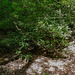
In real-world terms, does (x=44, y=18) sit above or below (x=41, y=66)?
above

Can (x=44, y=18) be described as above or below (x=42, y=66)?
above

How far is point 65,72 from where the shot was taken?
2.74 metres

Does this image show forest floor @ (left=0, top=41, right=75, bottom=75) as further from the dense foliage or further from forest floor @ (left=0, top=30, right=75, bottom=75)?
the dense foliage

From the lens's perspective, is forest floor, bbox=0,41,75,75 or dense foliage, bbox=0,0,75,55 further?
dense foliage, bbox=0,0,75,55

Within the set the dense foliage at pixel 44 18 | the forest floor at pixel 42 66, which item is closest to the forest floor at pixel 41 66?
the forest floor at pixel 42 66

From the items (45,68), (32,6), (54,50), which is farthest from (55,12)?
(45,68)

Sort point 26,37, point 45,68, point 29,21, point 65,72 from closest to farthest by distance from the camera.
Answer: point 65,72, point 45,68, point 29,21, point 26,37

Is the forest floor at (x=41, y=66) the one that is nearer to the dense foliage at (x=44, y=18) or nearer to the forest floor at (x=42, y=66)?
the forest floor at (x=42, y=66)

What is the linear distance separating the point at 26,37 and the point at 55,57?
1.51m

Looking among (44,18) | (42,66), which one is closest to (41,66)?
(42,66)

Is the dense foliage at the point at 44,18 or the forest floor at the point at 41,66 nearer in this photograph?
the forest floor at the point at 41,66

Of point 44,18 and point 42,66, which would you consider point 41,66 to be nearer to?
point 42,66

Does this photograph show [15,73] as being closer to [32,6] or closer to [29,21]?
[29,21]

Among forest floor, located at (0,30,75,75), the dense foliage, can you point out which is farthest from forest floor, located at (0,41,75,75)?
the dense foliage
